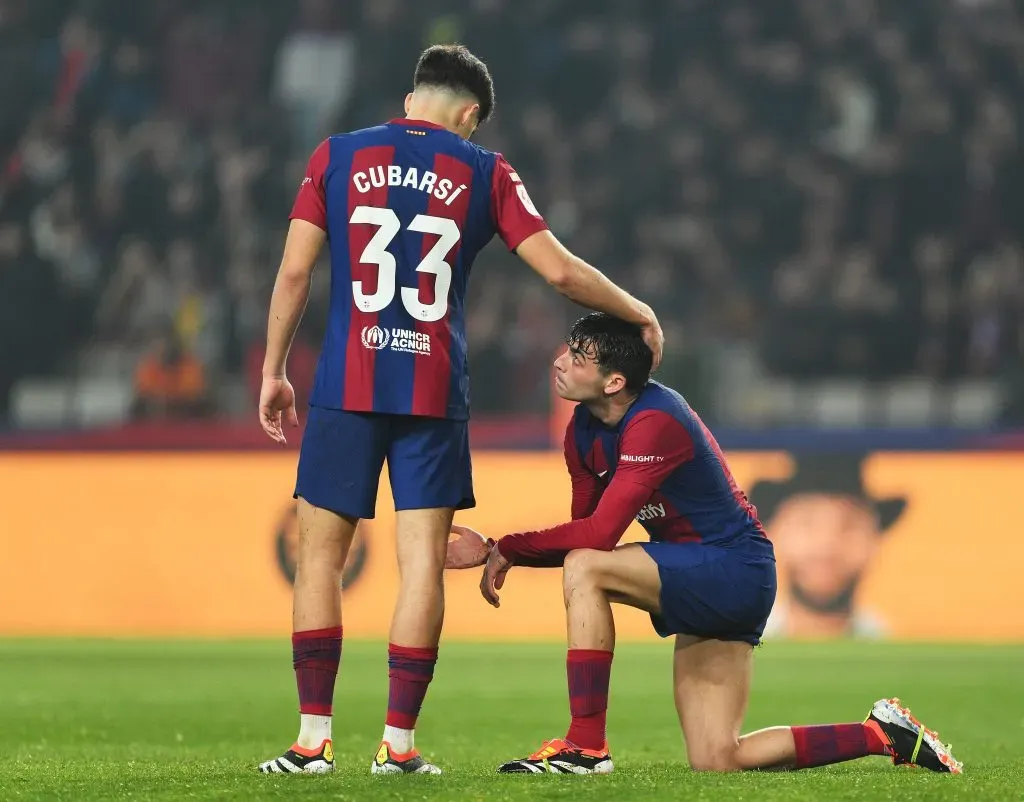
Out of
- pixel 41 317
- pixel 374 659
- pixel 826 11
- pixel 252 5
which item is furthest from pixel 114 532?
pixel 826 11

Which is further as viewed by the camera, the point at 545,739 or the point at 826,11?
the point at 826,11

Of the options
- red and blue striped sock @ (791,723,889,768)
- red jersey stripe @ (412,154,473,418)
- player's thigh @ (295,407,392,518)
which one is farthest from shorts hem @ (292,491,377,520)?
red and blue striped sock @ (791,723,889,768)

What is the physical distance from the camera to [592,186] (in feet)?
50.6

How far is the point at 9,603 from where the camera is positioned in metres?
10.9

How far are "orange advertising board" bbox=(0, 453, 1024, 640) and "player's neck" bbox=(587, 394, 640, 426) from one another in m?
6.36

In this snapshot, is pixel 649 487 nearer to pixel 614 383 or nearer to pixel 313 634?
pixel 614 383

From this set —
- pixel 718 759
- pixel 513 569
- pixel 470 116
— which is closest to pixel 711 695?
pixel 718 759

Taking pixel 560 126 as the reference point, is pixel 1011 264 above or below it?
below

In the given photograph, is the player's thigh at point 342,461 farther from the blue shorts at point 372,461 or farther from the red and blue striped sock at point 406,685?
the red and blue striped sock at point 406,685

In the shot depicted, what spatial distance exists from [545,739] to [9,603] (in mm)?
5963

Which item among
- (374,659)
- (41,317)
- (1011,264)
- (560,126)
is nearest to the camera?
(374,659)

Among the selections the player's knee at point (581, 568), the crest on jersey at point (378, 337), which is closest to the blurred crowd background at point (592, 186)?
the player's knee at point (581, 568)

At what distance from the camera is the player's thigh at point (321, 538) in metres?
4.19

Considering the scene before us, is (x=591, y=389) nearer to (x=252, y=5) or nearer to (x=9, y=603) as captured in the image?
(x=9, y=603)
